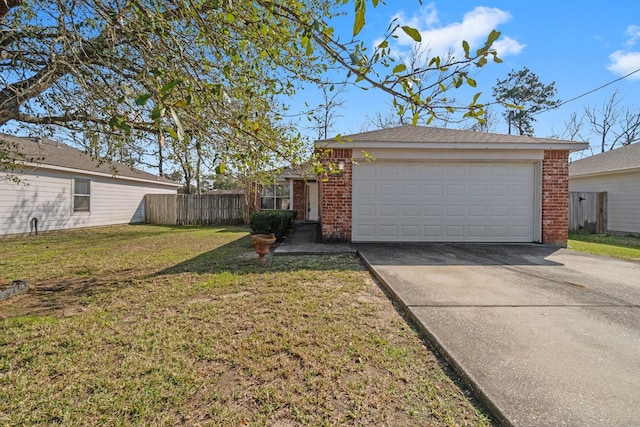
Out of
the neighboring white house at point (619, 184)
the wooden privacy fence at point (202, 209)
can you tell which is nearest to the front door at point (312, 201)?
the wooden privacy fence at point (202, 209)

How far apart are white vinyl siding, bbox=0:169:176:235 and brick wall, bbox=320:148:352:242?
974 cm

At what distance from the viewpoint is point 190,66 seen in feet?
10.3

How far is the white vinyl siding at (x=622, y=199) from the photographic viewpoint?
10852 millimetres

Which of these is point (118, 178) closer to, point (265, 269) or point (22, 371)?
point (265, 269)

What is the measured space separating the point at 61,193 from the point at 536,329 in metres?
15.5

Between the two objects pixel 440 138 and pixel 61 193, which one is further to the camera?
pixel 61 193

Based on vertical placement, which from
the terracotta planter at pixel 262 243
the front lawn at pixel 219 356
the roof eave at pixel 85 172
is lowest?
the front lawn at pixel 219 356

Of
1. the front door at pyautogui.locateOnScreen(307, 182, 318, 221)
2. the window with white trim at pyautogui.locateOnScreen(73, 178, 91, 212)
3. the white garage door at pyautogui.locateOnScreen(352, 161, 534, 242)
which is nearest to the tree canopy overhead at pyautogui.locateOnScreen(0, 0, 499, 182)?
the white garage door at pyautogui.locateOnScreen(352, 161, 534, 242)

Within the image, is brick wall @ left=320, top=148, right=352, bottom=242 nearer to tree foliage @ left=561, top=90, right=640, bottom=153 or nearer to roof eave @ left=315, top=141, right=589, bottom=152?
roof eave @ left=315, top=141, right=589, bottom=152

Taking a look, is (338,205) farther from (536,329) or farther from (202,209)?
(202,209)

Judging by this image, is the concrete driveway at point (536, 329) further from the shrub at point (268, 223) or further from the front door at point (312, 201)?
the front door at point (312, 201)

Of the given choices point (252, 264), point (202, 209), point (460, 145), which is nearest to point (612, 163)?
point (460, 145)

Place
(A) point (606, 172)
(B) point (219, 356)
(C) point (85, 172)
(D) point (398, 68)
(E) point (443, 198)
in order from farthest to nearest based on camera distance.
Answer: (C) point (85, 172) < (A) point (606, 172) < (E) point (443, 198) < (B) point (219, 356) < (D) point (398, 68)

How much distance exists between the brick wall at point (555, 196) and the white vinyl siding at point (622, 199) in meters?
6.29
